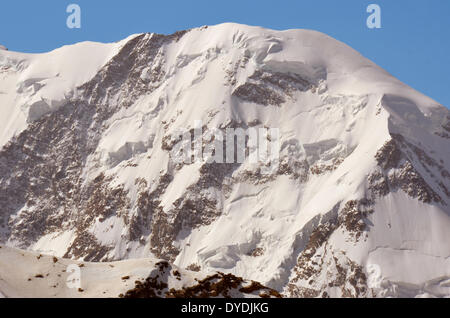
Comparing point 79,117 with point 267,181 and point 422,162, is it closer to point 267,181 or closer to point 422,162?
point 267,181

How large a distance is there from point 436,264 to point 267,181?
29.2 meters

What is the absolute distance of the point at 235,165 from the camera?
122 metres

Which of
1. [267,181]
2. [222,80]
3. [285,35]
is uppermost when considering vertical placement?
[285,35]

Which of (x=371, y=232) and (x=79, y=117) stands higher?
(x=79, y=117)

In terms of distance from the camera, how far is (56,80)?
148125 millimetres

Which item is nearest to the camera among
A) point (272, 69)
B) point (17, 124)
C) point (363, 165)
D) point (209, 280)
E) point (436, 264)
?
point (209, 280)

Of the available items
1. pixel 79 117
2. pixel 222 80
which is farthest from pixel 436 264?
pixel 79 117

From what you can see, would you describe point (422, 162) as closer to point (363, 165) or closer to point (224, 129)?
point (363, 165)

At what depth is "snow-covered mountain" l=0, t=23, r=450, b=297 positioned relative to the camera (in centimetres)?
10306

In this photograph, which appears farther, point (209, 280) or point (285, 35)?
point (285, 35)

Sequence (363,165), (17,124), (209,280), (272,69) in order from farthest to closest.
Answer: (17,124) → (272,69) → (363,165) → (209,280)

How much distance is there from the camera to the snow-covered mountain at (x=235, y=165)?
10306cm

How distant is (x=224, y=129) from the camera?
408 feet

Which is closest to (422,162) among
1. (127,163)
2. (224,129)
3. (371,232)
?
(371,232)
